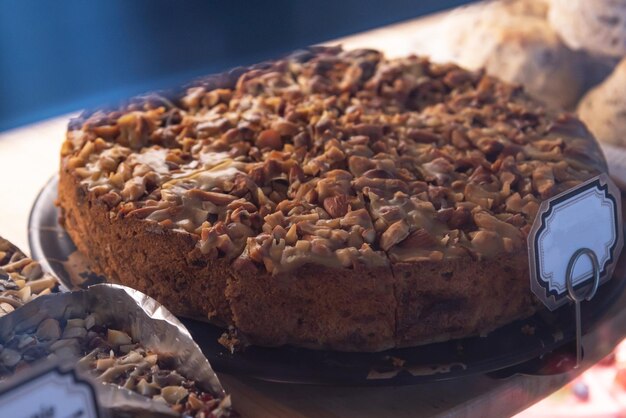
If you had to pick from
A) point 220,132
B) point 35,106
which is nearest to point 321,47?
point 220,132

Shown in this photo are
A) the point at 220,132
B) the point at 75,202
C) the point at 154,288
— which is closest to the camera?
the point at 154,288

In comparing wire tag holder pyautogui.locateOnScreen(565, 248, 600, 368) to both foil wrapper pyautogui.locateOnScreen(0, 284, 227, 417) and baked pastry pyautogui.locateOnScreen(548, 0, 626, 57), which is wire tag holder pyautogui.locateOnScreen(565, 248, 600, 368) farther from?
baked pastry pyautogui.locateOnScreen(548, 0, 626, 57)

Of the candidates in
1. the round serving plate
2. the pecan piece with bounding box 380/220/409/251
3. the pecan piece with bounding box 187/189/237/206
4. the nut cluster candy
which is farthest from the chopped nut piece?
the pecan piece with bounding box 380/220/409/251

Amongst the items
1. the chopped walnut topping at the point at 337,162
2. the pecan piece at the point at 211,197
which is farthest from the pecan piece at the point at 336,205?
the pecan piece at the point at 211,197

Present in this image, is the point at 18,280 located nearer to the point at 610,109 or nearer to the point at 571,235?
the point at 571,235

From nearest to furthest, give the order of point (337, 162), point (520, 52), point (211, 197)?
point (211, 197), point (337, 162), point (520, 52)

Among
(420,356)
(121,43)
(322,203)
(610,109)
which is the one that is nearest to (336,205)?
(322,203)

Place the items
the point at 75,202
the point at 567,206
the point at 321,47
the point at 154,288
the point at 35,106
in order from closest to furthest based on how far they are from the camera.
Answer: the point at 35,106, the point at 567,206, the point at 154,288, the point at 75,202, the point at 321,47

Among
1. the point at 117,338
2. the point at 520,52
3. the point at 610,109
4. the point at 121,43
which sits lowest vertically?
the point at 610,109

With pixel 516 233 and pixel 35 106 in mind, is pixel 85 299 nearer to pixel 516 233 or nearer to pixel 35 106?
pixel 35 106
